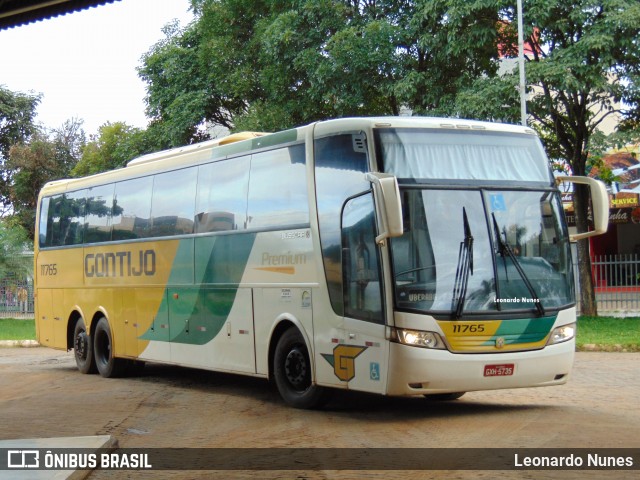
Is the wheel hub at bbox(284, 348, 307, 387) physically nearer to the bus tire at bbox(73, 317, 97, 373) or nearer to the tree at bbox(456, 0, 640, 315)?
the bus tire at bbox(73, 317, 97, 373)

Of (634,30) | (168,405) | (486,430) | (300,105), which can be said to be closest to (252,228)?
(168,405)

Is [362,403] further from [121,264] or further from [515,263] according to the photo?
[121,264]

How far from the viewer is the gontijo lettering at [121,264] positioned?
17703mm

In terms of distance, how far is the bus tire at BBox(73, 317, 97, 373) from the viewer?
65.8 feet

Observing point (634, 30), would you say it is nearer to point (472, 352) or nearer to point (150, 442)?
point (472, 352)

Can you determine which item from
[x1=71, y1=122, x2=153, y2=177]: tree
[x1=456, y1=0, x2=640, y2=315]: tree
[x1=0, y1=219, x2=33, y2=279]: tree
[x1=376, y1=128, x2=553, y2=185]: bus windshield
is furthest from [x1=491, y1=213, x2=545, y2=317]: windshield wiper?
[x1=0, y1=219, x2=33, y2=279]: tree

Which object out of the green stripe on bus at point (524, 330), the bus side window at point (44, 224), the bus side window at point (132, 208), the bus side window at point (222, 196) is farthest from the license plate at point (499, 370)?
the bus side window at point (44, 224)

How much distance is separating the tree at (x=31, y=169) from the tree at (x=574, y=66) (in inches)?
1438

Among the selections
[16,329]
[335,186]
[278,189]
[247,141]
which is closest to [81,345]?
[247,141]

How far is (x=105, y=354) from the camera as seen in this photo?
1969cm

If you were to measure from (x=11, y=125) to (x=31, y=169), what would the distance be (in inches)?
159

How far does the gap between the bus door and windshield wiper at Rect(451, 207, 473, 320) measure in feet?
2.59

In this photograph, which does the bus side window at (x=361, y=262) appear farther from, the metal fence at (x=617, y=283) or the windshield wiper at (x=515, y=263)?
the metal fence at (x=617, y=283)

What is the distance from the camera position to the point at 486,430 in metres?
10.9
